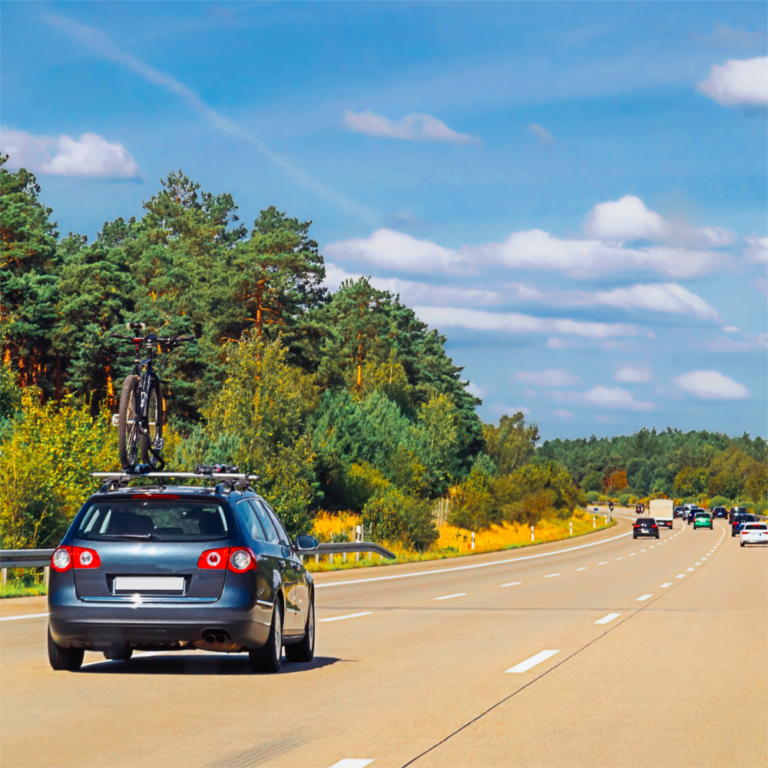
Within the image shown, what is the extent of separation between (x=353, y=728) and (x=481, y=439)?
343ft

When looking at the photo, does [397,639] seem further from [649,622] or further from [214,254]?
[214,254]

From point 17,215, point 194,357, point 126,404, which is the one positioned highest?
point 17,215

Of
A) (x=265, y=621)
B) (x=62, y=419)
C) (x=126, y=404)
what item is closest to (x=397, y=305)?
(x=62, y=419)

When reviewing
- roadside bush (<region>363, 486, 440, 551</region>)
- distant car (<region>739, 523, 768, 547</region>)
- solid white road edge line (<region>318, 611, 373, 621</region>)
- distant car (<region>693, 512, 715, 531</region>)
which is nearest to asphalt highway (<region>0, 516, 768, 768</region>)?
solid white road edge line (<region>318, 611, 373, 621</region>)

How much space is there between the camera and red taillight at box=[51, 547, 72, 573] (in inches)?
398

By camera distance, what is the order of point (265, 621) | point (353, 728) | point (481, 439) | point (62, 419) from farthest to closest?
point (481, 439) → point (62, 419) → point (265, 621) → point (353, 728)

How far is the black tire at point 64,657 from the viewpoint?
1048 centimetres

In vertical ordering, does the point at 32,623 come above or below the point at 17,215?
below

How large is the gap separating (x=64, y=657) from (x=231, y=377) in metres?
40.0

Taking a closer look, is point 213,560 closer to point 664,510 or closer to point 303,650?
point 303,650

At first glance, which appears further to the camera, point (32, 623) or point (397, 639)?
point (32, 623)

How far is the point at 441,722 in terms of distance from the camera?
8.17 metres

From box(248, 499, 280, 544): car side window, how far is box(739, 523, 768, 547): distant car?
53.1 metres

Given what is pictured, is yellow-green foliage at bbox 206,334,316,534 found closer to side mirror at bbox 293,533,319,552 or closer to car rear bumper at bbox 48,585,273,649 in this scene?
side mirror at bbox 293,533,319,552
